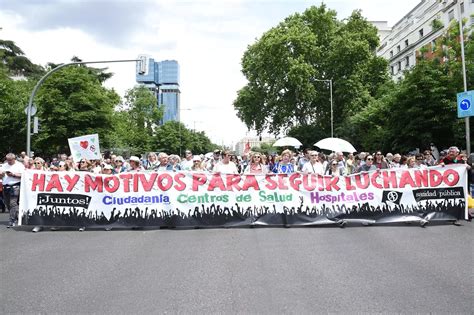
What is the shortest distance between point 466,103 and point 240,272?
1534cm

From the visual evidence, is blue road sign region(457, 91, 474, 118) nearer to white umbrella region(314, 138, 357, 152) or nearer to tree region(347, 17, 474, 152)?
white umbrella region(314, 138, 357, 152)

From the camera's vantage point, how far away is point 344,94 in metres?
→ 40.7

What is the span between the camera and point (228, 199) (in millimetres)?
8852

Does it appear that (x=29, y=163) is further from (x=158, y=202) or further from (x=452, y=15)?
(x=452, y=15)

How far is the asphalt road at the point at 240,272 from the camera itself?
13.8ft

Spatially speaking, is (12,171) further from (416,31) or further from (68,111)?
(416,31)

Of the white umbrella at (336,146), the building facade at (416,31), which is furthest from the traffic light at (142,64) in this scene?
Result: the building facade at (416,31)

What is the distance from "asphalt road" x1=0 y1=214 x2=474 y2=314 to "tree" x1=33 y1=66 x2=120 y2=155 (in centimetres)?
2289

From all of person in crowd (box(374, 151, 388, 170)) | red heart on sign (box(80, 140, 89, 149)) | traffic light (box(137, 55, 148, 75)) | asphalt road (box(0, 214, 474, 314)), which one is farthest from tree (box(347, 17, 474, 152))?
red heart on sign (box(80, 140, 89, 149))

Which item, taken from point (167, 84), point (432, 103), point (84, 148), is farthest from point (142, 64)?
point (167, 84)

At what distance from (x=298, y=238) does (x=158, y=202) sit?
125 inches

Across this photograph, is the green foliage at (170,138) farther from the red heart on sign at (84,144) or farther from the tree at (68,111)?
the red heart on sign at (84,144)

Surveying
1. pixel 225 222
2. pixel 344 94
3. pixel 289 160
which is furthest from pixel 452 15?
pixel 225 222

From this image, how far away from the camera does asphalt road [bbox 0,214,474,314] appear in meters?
4.20
